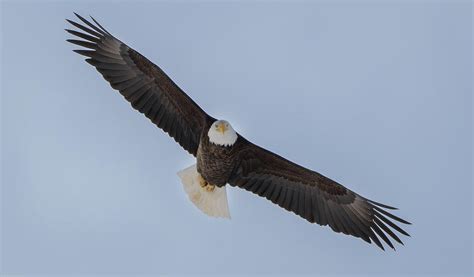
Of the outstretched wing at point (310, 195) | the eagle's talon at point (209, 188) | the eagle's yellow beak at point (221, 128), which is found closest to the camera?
the eagle's yellow beak at point (221, 128)

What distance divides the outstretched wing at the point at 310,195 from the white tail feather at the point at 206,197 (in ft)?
1.56

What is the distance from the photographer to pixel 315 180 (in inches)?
449

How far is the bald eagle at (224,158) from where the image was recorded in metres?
11.1

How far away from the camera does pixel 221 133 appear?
10.7m

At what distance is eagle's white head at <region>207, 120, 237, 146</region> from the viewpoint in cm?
1073

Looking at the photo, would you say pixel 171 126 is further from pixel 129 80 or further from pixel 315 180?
pixel 315 180

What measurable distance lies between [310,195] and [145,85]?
7.00 feet

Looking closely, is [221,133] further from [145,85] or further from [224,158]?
[145,85]

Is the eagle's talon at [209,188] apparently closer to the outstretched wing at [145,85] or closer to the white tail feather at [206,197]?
the white tail feather at [206,197]

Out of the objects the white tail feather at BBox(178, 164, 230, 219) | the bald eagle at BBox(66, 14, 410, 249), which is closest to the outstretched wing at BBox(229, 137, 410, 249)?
the bald eagle at BBox(66, 14, 410, 249)

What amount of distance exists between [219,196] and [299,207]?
93 centimetres

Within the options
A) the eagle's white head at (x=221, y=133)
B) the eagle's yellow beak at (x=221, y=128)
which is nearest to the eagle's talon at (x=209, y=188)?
the eagle's white head at (x=221, y=133)

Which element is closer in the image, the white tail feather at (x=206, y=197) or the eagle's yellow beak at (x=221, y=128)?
the eagle's yellow beak at (x=221, y=128)

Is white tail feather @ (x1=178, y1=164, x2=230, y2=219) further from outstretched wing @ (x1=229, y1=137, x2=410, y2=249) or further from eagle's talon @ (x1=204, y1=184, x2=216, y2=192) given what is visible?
outstretched wing @ (x1=229, y1=137, x2=410, y2=249)
